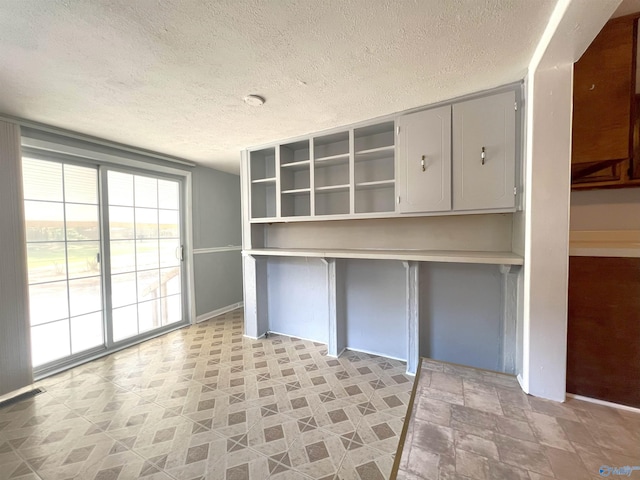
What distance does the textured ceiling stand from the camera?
1.10 m

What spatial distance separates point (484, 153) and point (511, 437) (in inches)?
66.0

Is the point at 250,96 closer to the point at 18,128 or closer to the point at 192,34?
the point at 192,34

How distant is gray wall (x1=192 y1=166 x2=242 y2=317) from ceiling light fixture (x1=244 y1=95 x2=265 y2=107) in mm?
2189

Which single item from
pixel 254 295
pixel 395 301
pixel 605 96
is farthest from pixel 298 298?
pixel 605 96

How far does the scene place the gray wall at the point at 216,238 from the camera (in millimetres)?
3750

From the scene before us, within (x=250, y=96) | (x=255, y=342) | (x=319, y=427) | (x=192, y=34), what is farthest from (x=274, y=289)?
(x=192, y=34)

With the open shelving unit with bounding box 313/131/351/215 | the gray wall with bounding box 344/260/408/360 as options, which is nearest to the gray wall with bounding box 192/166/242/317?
the open shelving unit with bounding box 313/131/351/215

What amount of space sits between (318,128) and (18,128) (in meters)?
2.52

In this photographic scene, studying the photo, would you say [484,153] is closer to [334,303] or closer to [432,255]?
[432,255]

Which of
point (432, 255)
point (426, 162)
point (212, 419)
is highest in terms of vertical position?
point (426, 162)

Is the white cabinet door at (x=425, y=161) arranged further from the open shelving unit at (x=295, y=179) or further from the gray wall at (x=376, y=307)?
the open shelving unit at (x=295, y=179)

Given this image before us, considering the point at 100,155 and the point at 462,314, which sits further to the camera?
the point at 100,155

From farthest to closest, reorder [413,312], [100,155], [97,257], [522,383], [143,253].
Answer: [143,253] < [97,257] < [100,155] < [413,312] < [522,383]

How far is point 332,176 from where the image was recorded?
281 cm
